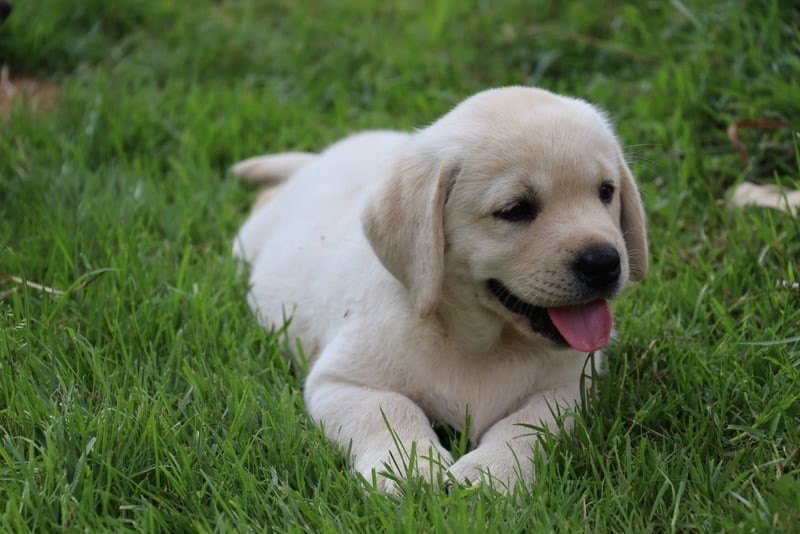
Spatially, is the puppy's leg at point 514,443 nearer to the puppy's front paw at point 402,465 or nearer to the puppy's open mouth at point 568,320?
the puppy's front paw at point 402,465

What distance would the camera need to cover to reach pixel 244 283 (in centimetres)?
443

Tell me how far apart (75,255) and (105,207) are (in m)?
0.52

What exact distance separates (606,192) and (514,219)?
382 mm

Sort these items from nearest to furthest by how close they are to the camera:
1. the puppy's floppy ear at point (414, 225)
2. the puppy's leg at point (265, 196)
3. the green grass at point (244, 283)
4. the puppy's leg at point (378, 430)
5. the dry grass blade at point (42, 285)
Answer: the green grass at point (244, 283) → the puppy's leg at point (378, 430) → the puppy's floppy ear at point (414, 225) → the dry grass blade at point (42, 285) → the puppy's leg at point (265, 196)

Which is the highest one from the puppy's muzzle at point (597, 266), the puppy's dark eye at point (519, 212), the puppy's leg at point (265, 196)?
the puppy's dark eye at point (519, 212)

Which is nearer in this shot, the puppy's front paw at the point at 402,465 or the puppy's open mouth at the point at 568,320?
the puppy's front paw at the point at 402,465

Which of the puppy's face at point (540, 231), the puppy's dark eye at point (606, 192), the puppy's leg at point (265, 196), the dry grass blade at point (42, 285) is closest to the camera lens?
the puppy's face at point (540, 231)

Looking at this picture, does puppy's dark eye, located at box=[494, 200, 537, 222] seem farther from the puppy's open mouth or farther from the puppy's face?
the puppy's open mouth

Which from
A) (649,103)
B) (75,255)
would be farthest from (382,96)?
(75,255)

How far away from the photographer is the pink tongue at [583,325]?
328 centimetres

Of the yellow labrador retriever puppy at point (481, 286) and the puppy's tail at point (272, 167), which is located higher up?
the yellow labrador retriever puppy at point (481, 286)

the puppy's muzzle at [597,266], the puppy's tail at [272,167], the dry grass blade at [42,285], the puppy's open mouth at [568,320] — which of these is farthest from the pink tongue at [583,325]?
the puppy's tail at [272,167]

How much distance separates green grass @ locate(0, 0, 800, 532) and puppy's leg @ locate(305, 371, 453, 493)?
0.24 ft

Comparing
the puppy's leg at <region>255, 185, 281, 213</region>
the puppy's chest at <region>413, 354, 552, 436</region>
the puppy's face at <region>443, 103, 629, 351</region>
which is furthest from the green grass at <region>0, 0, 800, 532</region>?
the puppy's face at <region>443, 103, 629, 351</region>
